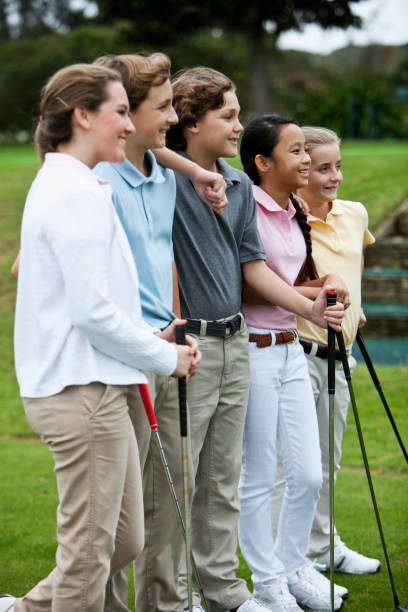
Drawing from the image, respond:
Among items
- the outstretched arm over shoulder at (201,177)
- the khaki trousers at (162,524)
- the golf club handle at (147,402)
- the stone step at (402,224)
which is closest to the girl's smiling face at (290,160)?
the outstretched arm over shoulder at (201,177)

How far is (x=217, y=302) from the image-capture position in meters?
3.24

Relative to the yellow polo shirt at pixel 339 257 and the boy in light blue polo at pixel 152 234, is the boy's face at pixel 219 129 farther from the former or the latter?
the yellow polo shirt at pixel 339 257

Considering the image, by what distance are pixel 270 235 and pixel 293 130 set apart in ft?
1.40

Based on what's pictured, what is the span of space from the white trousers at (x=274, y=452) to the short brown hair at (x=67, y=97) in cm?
128

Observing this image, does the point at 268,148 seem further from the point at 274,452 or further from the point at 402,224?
the point at 402,224

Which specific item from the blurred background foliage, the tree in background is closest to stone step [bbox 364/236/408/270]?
the blurred background foliage

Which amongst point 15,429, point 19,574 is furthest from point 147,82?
point 15,429

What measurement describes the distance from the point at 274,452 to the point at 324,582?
625 millimetres

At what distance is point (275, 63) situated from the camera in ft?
127

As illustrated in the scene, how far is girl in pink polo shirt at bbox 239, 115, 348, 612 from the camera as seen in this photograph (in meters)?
3.50

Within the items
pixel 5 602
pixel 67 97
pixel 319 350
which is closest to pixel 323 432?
pixel 319 350

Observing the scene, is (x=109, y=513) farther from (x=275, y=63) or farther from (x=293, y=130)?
(x=275, y=63)

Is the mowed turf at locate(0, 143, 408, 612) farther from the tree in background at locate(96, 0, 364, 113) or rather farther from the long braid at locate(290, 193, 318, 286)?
the tree in background at locate(96, 0, 364, 113)

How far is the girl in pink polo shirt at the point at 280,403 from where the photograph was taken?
350 centimetres
